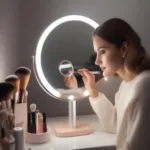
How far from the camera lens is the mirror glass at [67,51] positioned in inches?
43.6

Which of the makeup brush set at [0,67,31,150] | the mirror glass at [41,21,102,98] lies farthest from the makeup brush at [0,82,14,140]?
the mirror glass at [41,21,102,98]

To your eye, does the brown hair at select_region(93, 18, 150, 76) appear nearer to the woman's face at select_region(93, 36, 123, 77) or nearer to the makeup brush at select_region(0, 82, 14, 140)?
the woman's face at select_region(93, 36, 123, 77)

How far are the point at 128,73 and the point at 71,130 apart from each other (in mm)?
269

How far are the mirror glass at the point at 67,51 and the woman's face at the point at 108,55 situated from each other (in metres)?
0.15

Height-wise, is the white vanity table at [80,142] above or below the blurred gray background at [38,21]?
below

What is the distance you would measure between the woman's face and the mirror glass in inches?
5.9

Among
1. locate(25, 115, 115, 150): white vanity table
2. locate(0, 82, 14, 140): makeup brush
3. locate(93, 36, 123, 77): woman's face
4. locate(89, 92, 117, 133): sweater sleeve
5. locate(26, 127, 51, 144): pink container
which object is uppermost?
locate(93, 36, 123, 77): woman's face

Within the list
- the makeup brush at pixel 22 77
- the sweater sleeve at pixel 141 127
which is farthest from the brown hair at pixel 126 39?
the makeup brush at pixel 22 77

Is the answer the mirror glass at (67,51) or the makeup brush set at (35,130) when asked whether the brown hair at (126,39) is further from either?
the makeup brush set at (35,130)

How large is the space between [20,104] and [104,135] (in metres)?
0.29

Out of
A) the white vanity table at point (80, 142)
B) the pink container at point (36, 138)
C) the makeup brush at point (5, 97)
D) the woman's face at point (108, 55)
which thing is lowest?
the white vanity table at point (80, 142)

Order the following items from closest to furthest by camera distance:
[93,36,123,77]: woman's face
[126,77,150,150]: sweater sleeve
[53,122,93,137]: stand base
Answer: [126,77,150,150]: sweater sleeve → [93,36,123,77]: woman's face → [53,122,93,137]: stand base

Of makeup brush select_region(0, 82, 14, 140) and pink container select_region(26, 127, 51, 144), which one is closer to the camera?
makeup brush select_region(0, 82, 14, 140)

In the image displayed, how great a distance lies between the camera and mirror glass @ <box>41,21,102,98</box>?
1106 mm
